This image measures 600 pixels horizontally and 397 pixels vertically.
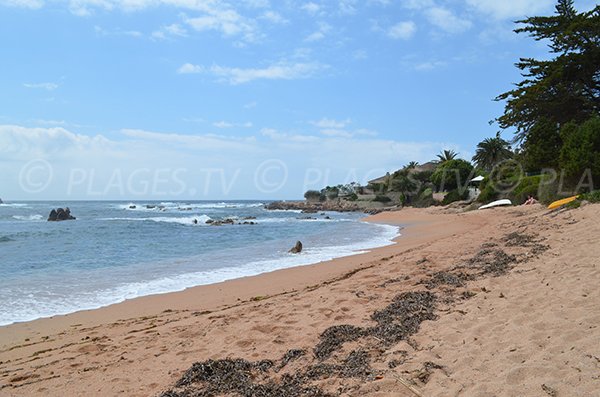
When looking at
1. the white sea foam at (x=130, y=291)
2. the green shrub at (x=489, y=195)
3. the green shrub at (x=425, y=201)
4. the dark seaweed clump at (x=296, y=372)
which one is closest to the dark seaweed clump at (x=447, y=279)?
the dark seaweed clump at (x=296, y=372)

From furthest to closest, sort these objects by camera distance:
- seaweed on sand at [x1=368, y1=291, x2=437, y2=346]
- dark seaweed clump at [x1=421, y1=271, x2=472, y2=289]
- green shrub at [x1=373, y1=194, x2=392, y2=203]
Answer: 1. green shrub at [x1=373, y1=194, x2=392, y2=203]
2. dark seaweed clump at [x1=421, y1=271, x2=472, y2=289]
3. seaweed on sand at [x1=368, y1=291, x2=437, y2=346]

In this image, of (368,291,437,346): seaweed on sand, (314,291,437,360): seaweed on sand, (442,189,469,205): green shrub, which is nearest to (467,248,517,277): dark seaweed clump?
(368,291,437,346): seaweed on sand

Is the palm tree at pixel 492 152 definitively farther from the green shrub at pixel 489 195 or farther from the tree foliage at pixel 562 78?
the tree foliage at pixel 562 78

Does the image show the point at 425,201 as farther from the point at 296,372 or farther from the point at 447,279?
the point at 296,372

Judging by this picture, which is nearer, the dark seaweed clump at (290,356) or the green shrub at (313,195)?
the dark seaweed clump at (290,356)

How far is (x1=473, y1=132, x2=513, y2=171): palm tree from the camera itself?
2119 inches

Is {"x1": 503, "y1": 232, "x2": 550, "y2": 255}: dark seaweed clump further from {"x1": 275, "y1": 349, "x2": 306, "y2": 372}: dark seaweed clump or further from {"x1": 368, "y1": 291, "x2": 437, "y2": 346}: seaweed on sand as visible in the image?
{"x1": 275, "y1": 349, "x2": 306, "y2": 372}: dark seaweed clump

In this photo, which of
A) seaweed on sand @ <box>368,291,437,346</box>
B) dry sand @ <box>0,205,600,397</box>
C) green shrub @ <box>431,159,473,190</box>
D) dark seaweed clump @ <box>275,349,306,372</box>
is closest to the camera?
dry sand @ <box>0,205,600,397</box>

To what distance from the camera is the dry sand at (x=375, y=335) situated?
134 inches

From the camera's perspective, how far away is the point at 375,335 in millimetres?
4758

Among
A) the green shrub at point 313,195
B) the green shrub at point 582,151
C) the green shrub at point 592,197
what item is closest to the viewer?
the green shrub at point 592,197

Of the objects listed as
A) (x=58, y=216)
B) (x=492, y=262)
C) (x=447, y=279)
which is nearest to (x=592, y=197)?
(x=492, y=262)

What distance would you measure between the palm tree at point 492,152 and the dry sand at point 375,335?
49838mm

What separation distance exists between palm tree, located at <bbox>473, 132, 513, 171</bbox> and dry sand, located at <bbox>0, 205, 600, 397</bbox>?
4984cm
